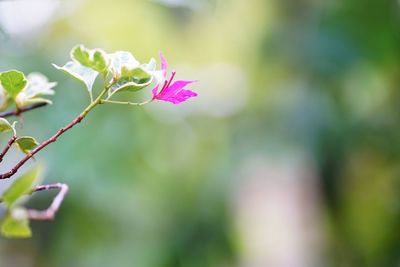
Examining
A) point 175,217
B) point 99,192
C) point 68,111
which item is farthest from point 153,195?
point 68,111

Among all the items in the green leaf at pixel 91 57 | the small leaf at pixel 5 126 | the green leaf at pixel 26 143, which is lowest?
the green leaf at pixel 26 143

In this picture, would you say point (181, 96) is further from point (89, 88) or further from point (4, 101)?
point (4, 101)

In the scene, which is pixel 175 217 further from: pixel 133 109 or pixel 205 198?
pixel 133 109

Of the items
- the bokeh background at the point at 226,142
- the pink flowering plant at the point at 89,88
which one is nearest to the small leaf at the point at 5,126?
the pink flowering plant at the point at 89,88

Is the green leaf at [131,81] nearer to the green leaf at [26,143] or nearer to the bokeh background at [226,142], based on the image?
the green leaf at [26,143]

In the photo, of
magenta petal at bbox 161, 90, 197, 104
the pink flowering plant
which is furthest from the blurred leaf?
magenta petal at bbox 161, 90, 197, 104
